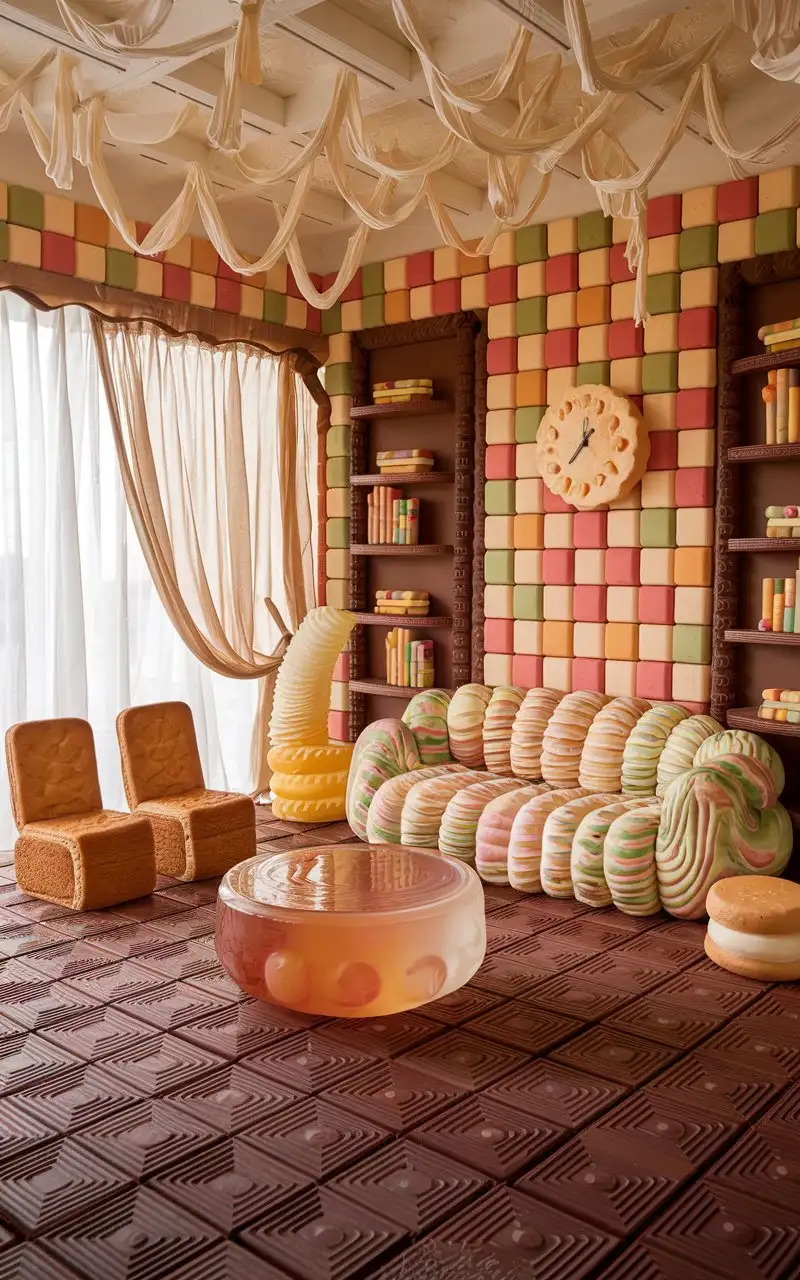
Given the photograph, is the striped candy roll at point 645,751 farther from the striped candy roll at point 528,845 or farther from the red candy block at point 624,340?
the red candy block at point 624,340

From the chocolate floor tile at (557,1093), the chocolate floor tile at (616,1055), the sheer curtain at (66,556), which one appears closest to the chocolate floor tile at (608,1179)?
the chocolate floor tile at (557,1093)

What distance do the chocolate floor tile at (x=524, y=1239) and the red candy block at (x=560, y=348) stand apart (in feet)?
13.9

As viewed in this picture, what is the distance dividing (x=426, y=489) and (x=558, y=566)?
3.66 ft

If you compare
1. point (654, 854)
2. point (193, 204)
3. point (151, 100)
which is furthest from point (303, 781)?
point (151, 100)

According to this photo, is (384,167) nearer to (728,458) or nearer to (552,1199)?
(728,458)

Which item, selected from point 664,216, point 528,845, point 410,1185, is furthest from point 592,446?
point 410,1185

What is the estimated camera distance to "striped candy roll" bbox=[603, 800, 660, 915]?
14.5 ft

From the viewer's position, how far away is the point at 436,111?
4.06m

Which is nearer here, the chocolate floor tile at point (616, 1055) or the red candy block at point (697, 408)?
the chocolate floor tile at point (616, 1055)

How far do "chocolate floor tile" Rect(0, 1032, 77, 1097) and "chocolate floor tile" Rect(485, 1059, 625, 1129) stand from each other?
1.26 m

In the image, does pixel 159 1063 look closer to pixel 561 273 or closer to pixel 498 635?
pixel 498 635

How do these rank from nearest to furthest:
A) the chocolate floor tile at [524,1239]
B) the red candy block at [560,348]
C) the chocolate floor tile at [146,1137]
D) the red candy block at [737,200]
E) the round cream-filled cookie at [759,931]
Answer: the chocolate floor tile at [524,1239]
the chocolate floor tile at [146,1137]
the round cream-filled cookie at [759,931]
the red candy block at [737,200]
the red candy block at [560,348]

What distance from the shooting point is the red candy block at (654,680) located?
5367 millimetres

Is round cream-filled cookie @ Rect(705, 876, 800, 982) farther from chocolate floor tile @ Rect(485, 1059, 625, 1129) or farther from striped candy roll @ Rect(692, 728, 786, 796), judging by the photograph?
chocolate floor tile @ Rect(485, 1059, 625, 1129)
